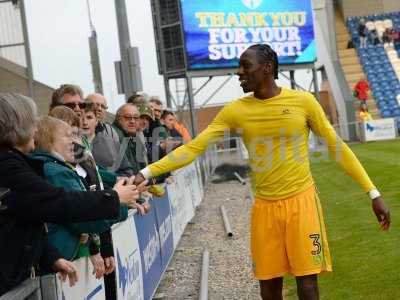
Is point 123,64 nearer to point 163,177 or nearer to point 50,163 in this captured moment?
point 163,177

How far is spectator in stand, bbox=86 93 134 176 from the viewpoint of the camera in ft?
22.3

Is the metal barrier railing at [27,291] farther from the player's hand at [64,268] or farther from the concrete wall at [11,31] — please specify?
the concrete wall at [11,31]

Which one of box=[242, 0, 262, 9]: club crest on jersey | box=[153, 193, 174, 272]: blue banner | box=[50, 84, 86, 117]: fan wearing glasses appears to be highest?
box=[242, 0, 262, 9]: club crest on jersey

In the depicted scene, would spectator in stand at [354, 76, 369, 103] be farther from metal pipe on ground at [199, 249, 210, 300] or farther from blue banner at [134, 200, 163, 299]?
blue banner at [134, 200, 163, 299]

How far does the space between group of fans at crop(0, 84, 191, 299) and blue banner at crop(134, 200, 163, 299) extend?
313 mm

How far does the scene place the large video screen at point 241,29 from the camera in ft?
94.1

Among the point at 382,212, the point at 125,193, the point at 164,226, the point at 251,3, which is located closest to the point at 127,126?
the point at 164,226

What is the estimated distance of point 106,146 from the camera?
268 inches

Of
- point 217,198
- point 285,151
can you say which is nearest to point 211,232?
point 217,198

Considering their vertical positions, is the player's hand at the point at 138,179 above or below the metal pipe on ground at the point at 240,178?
above

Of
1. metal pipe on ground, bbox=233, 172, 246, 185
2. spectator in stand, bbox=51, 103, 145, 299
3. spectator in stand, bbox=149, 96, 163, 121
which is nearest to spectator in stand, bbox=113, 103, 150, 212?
spectator in stand, bbox=51, 103, 145, 299

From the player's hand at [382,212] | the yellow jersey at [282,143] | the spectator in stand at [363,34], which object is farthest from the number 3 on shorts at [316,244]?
the spectator in stand at [363,34]

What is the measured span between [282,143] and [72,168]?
1518 mm

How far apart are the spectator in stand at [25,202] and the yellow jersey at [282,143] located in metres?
1.51
